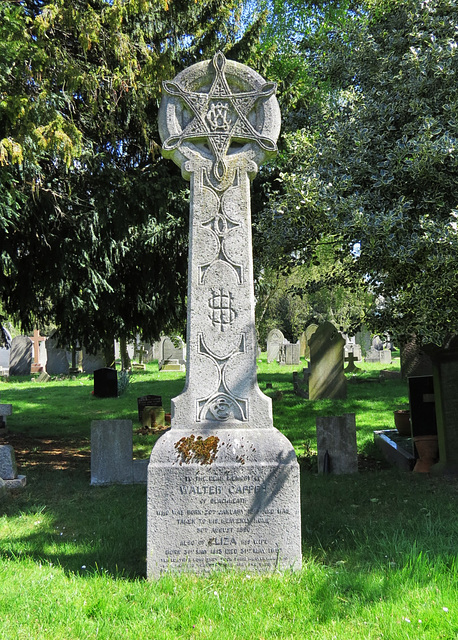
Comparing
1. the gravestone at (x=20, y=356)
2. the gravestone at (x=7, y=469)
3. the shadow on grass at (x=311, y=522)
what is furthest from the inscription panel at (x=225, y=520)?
the gravestone at (x=20, y=356)

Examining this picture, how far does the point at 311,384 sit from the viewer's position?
13.1 m

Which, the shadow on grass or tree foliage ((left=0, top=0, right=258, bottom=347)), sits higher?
tree foliage ((left=0, top=0, right=258, bottom=347))

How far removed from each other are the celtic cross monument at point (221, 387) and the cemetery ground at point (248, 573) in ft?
0.82

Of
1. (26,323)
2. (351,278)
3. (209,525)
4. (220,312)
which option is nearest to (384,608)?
(209,525)

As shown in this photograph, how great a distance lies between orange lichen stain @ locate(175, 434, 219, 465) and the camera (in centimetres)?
403

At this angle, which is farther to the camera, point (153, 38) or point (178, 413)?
point (153, 38)

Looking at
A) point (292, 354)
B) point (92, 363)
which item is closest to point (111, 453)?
point (92, 363)

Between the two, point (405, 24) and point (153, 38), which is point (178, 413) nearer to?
point (405, 24)

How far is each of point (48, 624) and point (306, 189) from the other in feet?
17.3

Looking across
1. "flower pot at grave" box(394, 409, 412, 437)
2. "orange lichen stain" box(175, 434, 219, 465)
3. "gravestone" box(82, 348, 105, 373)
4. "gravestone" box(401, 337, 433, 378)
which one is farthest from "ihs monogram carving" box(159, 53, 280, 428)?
"gravestone" box(82, 348, 105, 373)

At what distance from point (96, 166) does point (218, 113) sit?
371 centimetres

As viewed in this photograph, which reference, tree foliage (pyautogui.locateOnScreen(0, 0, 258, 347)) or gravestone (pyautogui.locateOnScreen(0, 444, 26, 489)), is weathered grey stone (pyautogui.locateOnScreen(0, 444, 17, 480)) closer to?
gravestone (pyautogui.locateOnScreen(0, 444, 26, 489))

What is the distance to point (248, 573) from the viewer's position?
3928mm

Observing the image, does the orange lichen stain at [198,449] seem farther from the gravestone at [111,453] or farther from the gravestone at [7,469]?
the gravestone at [7,469]
